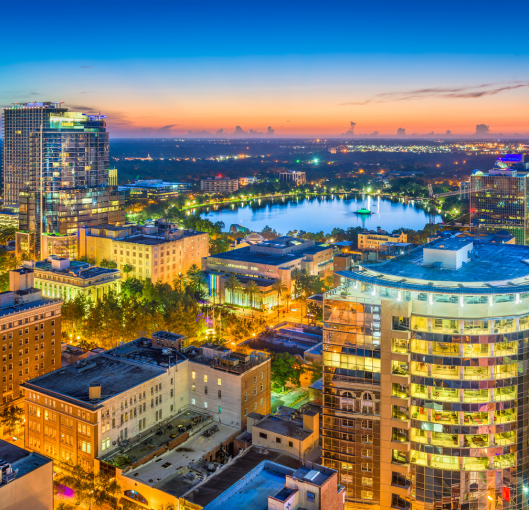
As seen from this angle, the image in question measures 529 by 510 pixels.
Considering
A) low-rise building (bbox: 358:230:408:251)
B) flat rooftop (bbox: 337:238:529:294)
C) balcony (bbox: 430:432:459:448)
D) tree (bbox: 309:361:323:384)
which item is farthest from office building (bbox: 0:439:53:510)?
low-rise building (bbox: 358:230:408:251)

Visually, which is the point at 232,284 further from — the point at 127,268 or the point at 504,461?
the point at 504,461

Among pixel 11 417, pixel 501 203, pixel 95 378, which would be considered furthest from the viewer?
pixel 501 203

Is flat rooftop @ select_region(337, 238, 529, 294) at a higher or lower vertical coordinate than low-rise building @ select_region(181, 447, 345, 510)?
higher

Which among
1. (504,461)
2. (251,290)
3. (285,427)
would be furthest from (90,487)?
(251,290)

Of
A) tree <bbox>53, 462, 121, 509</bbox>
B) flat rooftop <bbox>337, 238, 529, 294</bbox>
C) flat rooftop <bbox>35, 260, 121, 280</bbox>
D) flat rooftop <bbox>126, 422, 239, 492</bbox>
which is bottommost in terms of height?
tree <bbox>53, 462, 121, 509</bbox>

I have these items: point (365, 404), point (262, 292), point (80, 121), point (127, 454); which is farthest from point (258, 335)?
point (80, 121)

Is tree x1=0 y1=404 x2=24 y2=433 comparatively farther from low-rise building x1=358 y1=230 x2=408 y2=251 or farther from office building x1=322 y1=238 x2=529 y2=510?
low-rise building x1=358 y1=230 x2=408 y2=251

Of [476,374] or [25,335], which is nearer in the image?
[476,374]
